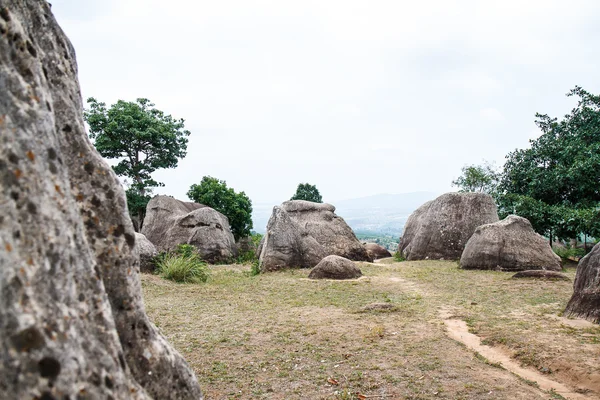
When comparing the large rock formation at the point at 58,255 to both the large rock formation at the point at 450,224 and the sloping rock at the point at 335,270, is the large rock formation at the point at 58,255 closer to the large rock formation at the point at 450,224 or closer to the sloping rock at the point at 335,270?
the sloping rock at the point at 335,270

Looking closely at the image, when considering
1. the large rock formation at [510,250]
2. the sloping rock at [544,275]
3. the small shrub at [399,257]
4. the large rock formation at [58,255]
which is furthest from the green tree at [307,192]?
the large rock formation at [58,255]

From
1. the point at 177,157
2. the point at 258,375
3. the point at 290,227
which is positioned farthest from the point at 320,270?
the point at 177,157

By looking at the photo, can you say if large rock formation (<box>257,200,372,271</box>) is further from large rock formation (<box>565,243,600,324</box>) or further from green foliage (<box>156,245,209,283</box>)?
large rock formation (<box>565,243,600,324</box>)

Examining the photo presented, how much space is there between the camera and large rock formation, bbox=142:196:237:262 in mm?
17969

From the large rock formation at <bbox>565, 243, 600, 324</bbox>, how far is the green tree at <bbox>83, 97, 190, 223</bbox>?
19.3 meters

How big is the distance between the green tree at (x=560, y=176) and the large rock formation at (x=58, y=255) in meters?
16.8

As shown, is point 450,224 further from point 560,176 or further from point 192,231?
point 192,231

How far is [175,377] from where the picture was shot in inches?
108

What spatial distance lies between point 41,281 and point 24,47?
117cm

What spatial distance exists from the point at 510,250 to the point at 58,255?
49.2 ft

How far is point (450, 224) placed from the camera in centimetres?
1900

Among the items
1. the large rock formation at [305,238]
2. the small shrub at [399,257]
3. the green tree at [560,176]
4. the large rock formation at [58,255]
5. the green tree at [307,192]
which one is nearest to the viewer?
the large rock formation at [58,255]

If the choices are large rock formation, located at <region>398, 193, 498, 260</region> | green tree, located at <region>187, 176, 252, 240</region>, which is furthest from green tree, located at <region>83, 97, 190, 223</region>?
large rock formation, located at <region>398, 193, 498, 260</region>

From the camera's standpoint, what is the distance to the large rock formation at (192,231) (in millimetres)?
17969
